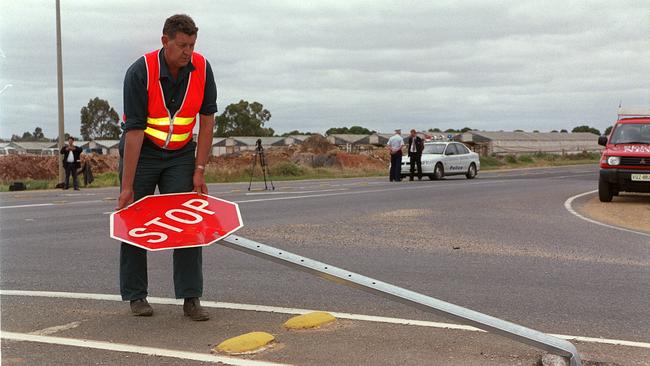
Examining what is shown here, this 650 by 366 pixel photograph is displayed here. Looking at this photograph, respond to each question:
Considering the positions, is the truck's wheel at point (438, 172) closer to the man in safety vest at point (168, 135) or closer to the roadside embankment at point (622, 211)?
the roadside embankment at point (622, 211)

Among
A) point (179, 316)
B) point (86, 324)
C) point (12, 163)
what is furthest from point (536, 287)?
point (12, 163)

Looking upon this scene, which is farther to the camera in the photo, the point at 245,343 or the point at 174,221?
the point at 174,221

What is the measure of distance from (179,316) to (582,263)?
4.72 m

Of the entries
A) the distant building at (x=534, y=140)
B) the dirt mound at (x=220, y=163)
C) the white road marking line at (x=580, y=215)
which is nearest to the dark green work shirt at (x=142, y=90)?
the white road marking line at (x=580, y=215)

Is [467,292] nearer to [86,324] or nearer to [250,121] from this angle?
[86,324]

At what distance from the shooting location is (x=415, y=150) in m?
28.2

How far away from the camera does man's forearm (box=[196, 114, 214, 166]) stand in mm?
5445

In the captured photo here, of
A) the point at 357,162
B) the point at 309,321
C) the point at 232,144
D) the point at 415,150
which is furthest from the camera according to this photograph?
the point at 232,144

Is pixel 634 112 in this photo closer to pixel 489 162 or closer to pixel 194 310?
pixel 194 310

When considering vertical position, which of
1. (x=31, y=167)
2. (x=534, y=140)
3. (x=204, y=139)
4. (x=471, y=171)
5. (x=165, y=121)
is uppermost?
(x=165, y=121)

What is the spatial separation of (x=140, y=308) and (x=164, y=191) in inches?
33.2

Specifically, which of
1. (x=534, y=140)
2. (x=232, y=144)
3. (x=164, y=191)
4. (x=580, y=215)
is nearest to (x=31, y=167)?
(x=580, y=215)

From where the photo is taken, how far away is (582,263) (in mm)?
8203

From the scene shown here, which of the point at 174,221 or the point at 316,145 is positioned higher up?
the point at 174,221
